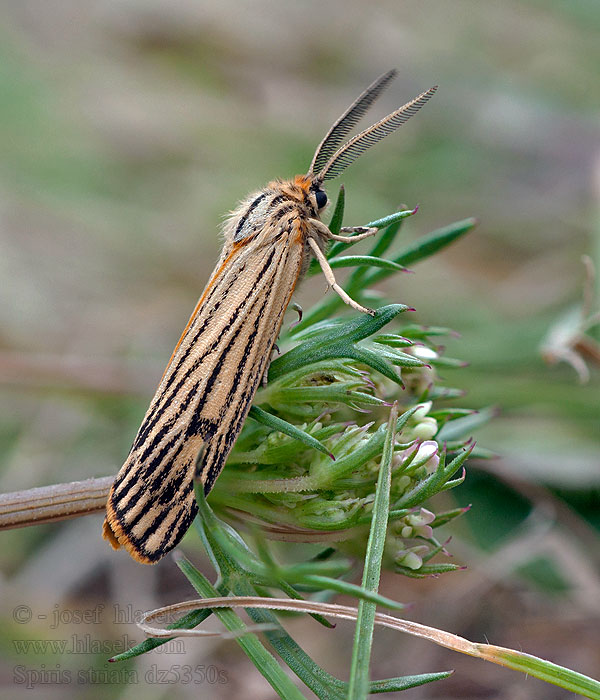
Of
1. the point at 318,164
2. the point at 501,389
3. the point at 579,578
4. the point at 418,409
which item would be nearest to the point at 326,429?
the point at 418,409

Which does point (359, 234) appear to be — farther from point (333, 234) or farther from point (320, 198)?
point (320, 198)

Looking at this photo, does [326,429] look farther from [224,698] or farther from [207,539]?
[224,698]

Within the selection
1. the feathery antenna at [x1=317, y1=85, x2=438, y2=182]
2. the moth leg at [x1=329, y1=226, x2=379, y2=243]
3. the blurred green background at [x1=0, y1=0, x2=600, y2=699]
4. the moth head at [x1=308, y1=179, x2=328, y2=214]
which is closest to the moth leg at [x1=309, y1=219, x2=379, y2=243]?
the moth leg at [x1=329, y1=226, x2=379, y2=243]

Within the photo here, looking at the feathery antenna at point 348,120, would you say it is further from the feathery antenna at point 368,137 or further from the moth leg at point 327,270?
the moth leg at point 327,270

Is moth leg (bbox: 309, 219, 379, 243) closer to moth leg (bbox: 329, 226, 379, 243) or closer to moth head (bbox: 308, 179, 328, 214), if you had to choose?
moth leg (bbox: 329, 226, 379, 243)

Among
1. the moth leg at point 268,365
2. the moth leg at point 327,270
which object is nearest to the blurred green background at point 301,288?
the moth leg at point 327,270

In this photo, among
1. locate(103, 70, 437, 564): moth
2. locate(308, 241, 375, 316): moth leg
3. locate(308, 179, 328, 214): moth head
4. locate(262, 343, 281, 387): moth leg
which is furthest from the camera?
locate(308, 179, 328, 214): moth head
